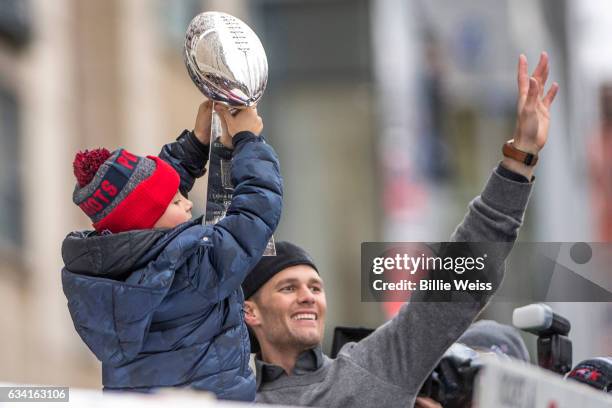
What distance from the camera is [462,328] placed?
4.23 meters

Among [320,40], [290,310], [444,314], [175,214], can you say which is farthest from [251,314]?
[320,40]

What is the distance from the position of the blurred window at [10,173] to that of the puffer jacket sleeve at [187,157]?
38.9 feet

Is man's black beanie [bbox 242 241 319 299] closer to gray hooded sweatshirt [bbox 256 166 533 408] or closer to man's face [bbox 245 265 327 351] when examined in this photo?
man's face [bbox 245 265 327 351]

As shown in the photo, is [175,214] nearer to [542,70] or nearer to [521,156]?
[521,156]

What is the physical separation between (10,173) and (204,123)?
12522mm

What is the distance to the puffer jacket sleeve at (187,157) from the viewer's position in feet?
14.0

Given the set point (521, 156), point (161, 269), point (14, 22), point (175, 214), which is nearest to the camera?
point (161, 269)

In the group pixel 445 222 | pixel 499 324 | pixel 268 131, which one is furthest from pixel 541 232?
pixel 499 324

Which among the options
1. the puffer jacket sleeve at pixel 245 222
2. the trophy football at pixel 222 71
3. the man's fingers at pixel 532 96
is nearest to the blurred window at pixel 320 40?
the man's fingers at pixel 532 96

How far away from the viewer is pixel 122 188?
12.3 feet

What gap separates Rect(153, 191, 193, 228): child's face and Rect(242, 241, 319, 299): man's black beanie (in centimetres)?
80

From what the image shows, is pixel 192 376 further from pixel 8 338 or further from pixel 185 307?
pixel 8 338

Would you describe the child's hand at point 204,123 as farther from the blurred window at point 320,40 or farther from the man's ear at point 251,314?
the blurred window at point 320,40

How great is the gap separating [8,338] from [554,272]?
37.4 feet
